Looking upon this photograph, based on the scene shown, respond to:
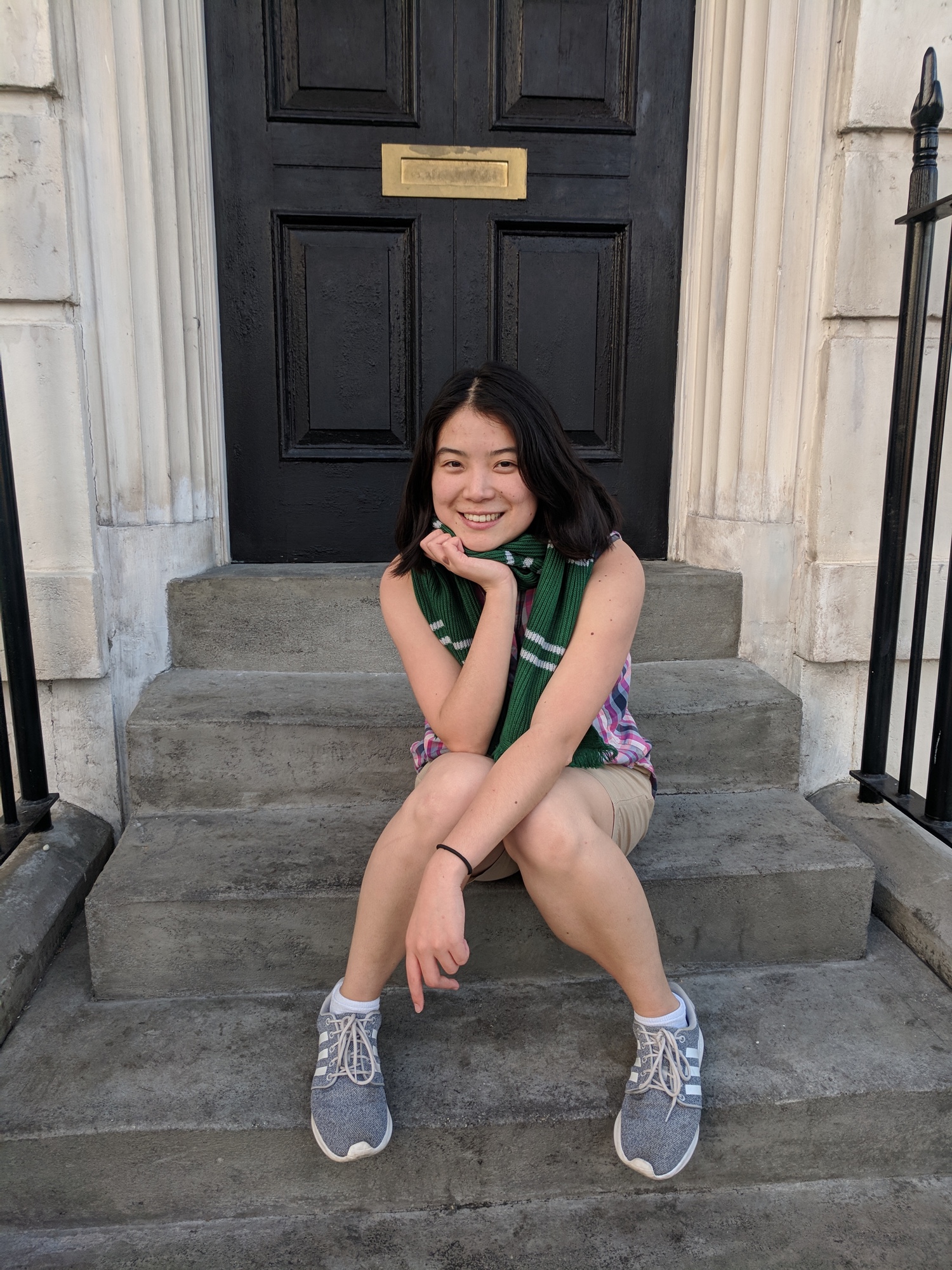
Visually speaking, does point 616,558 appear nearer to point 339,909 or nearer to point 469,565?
point 469,565

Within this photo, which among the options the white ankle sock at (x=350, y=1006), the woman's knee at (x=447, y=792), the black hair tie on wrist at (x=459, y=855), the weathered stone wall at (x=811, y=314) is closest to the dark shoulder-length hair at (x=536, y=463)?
the woman's knee at (x=447, y=792)

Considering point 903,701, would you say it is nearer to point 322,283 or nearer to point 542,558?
point 542,558

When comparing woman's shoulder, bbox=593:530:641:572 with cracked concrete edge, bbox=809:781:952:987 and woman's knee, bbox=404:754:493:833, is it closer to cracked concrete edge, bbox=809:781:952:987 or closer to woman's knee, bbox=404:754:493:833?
woman's knee, bbox=404:754:493:833

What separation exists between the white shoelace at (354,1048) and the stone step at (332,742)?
0.72 meters

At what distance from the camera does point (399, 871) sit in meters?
1.56

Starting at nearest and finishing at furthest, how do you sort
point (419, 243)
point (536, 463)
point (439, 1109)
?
point (439, 1109)
point (536, 463)
point (419, 243)

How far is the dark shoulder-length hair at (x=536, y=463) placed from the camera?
1.65 m

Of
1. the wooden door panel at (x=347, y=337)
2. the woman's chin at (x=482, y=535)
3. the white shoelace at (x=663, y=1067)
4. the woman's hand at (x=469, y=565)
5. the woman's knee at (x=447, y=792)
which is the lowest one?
the white shoelace at (x=663, y=1067)

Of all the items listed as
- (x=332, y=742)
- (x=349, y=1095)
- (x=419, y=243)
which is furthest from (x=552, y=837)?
(x=419, y=243)

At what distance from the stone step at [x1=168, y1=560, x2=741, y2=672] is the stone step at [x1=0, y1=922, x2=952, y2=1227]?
3.44 feet

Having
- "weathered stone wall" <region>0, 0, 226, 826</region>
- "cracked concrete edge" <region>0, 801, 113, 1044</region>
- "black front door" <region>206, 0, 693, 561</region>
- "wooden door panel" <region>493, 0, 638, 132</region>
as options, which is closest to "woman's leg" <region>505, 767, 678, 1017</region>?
"cracked concrete edge" <region>0, 801, 113, 1044</region>

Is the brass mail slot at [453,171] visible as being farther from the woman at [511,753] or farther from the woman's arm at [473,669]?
the woman's arm at [473,669]

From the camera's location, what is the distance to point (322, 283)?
277 cm

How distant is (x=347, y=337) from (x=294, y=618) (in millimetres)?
964
